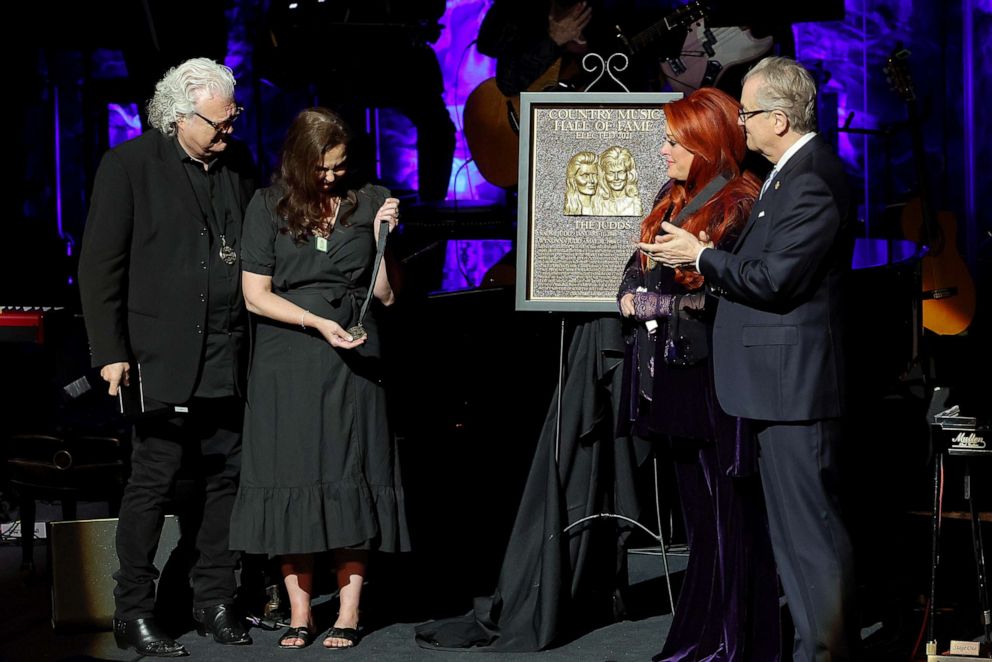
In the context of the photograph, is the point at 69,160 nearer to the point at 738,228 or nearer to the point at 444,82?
the point at 444,82

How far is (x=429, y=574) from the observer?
529cm

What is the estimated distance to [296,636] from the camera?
13.8 ft

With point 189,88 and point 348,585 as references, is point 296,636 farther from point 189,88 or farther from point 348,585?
point 189,88

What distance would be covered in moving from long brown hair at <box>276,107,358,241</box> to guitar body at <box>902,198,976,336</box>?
3.97 meters

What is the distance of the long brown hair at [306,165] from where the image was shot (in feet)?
13.3

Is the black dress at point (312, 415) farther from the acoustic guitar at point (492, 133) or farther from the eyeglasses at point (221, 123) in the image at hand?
the acoustic guitar at point (492, 133)

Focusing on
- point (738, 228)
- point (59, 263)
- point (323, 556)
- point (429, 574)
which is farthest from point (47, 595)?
point (738, 228)

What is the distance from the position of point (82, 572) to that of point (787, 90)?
110 inches

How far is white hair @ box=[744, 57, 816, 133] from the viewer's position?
3.30 meters

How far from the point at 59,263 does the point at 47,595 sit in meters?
2.09

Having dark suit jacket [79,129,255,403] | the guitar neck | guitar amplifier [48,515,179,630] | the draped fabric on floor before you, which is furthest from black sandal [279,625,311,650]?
the guitar neck

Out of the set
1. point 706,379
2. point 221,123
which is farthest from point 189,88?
point 706,379

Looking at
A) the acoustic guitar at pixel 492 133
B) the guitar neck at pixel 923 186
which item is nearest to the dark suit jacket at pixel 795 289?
the guitar neck at pixel 923 186

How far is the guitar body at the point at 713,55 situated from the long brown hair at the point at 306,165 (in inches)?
125
